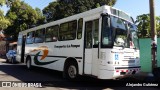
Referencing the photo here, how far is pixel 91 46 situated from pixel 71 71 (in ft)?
6.96

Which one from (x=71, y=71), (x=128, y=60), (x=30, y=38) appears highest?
(x=30, y=38)

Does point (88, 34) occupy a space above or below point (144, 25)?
below

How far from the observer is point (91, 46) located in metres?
11.2

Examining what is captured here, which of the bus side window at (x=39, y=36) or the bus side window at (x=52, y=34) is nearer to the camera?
the bus side window at (x=52, y=34)

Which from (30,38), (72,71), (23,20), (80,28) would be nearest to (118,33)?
(80,28)

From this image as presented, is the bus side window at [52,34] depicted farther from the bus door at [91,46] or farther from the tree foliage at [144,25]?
the tree foliage at [144,25]

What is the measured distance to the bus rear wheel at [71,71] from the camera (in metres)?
12.3

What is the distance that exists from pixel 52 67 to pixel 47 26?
2.73m

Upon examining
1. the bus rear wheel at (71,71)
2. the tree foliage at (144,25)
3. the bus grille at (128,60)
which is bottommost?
the bus rear wheel at (71,71)

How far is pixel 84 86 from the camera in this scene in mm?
11375

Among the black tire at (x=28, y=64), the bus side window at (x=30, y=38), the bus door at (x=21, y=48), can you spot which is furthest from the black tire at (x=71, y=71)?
the bus door at (x=21, y=48)

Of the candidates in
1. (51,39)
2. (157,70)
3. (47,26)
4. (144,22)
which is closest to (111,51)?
(157,70)

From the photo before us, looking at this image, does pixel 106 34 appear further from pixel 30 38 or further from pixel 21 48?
pixel 21 48

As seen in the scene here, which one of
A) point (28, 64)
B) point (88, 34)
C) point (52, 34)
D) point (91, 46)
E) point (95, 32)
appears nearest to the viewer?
point (95, 32)
